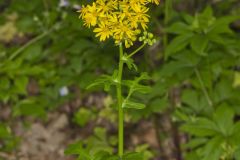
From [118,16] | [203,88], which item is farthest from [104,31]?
[203,88]

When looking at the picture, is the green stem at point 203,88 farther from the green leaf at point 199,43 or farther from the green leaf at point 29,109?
the green leaf at point 29,109

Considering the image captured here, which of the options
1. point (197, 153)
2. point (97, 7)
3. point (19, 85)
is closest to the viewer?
point (97, 7)

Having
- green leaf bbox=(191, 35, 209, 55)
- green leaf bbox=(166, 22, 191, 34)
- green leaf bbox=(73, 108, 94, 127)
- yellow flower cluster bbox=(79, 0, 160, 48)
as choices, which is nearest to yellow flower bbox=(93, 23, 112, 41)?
yellow flower cluster bbox=(79, 0, 160, 48)

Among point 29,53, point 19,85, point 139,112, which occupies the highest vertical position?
point 29,53

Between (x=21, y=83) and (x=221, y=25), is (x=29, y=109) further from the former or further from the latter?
(x=221, y=25)

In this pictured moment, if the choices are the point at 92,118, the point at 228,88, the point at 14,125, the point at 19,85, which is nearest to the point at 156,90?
the point at 228,88

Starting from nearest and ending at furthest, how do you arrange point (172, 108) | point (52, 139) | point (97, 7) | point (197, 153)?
point (97, 7) → point (197, 153) → point (172, 108) → point (52, 139)

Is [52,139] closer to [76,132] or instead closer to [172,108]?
[76,132]

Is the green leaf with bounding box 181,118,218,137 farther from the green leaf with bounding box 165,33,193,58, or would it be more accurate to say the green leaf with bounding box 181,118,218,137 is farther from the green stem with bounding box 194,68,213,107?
the green leaf with bounding box 165,33,193,58

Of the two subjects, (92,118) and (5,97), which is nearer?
(5,97)

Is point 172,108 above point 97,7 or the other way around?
the other way around
